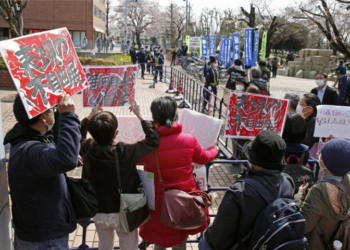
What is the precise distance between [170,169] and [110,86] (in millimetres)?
1502

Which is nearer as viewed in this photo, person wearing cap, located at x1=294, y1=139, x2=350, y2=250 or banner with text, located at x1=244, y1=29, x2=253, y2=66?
person wearing cap, located at x1=294, y1=139, x2=350, y2=250

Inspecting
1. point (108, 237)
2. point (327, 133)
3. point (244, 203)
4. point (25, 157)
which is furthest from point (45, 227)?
point (327, 133)

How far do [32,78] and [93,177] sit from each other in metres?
0.82

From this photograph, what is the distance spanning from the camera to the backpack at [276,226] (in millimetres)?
1742

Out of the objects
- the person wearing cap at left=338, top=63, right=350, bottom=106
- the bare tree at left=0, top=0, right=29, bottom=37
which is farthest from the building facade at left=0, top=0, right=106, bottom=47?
the person wearing cap at left=338, top=63, right=350, bottom=106

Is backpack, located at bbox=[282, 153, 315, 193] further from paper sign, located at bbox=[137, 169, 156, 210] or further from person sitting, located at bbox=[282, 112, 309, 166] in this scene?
paper sign, located at bbox=[137, 169, 156, 210]

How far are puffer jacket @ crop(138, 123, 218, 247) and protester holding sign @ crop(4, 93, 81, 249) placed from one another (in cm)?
68

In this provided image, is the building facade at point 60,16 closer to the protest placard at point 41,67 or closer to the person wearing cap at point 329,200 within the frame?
the protest placard at point 41,67

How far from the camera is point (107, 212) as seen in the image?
237 centimetres

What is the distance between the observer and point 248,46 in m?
13.5

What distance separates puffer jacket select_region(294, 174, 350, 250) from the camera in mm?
2055

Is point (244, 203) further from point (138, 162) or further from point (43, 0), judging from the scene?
point (43, 0)

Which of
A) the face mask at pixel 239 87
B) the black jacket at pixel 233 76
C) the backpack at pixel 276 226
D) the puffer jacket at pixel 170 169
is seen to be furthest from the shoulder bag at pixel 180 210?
the black jacket at pixel 233 76

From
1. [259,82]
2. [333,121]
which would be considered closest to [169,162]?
[333,121]
